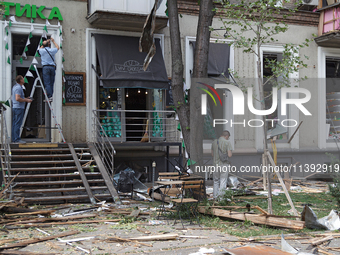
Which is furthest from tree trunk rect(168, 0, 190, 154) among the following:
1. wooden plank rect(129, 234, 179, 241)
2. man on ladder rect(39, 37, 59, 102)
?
man on ladder rect(39, 37, 59, 102)

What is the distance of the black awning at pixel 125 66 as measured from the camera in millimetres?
13539

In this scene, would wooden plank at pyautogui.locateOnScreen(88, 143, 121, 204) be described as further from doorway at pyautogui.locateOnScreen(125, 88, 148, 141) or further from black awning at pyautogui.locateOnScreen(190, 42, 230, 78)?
black awning at pyautogui.locateOnScreen(190, 42, 230, 78)

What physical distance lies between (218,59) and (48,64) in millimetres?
6257

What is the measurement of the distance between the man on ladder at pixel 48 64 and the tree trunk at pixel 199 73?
198 inches

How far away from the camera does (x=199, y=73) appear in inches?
418

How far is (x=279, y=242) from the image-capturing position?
6.58 m

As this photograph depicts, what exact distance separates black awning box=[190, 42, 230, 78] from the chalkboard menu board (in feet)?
14.8

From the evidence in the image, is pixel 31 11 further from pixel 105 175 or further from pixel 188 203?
pixel 188 203

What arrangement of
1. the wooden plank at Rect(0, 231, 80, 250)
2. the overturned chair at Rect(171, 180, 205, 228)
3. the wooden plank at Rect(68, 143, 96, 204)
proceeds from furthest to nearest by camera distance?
the wooden plank at Rect(68, 143, 96, 204) → the overturned chair at Rect(171, 180, 205, 228) → the wooden plank at Rect(0, 231, 80, 250)

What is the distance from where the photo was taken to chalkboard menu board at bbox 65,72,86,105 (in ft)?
45.7

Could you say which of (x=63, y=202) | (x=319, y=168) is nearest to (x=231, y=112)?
(x=319, y=168)

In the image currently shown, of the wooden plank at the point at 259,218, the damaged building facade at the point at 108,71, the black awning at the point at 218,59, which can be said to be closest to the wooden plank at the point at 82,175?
the damaged building facade at the point at 108,71

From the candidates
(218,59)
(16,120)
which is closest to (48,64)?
(16,120)

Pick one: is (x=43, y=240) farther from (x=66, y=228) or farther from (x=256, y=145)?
(x=256, y=145)
